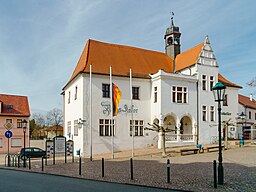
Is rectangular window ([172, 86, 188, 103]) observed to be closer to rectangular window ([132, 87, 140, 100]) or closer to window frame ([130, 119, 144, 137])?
rectangular window ([132, 87, 140, 100])

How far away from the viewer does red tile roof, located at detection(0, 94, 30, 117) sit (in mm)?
44375

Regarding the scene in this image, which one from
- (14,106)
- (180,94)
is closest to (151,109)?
(180,94)

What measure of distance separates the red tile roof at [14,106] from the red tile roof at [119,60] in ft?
52.5

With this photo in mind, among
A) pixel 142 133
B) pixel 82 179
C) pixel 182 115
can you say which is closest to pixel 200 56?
pixel 182 115

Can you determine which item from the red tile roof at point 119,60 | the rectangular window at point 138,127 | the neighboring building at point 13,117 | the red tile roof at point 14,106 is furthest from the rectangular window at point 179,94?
the red tile roof at point 14,106

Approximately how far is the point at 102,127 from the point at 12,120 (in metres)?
21.6

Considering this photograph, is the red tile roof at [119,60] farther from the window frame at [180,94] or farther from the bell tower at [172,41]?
the window frame at [180,94]

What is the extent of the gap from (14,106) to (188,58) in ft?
95.3

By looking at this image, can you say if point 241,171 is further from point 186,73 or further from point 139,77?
point 186,73

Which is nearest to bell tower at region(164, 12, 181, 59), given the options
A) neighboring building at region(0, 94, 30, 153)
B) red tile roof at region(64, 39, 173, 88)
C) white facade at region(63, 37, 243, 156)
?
red tile roof at region(64, 39, 173, 88)

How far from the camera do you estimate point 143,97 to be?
31828 mm

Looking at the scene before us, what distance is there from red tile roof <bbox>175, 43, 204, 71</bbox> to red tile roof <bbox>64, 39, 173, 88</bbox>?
1156mm

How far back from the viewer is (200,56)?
111ft

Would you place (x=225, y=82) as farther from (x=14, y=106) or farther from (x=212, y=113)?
(x=14, y=106)
